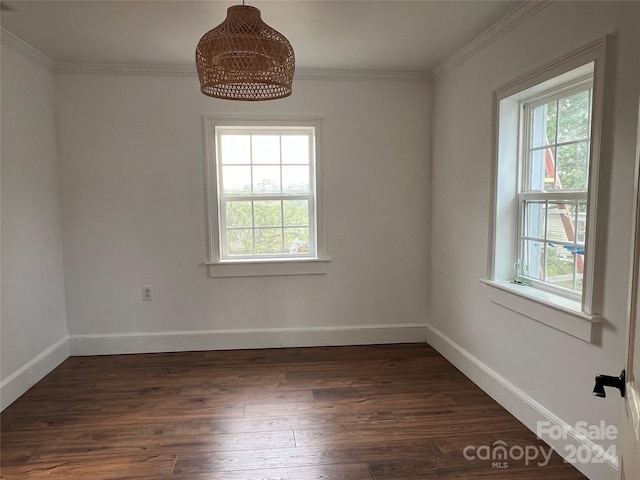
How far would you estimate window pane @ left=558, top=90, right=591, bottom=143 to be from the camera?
216cm

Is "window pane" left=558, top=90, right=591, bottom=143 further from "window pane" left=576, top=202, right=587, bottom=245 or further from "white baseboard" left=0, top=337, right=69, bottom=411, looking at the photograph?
"white baseboard" left=0, top=337, right=69, bottom=411

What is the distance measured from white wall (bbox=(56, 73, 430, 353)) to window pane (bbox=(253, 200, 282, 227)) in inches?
17.0

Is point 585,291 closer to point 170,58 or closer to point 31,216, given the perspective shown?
point 170,58

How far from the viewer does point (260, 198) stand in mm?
3678

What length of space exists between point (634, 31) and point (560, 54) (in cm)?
42

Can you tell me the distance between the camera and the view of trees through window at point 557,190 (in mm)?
2189

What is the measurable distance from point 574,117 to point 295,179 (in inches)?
84.9

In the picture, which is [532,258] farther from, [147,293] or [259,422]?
[147,293]

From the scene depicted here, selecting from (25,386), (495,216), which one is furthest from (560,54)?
(25,386)

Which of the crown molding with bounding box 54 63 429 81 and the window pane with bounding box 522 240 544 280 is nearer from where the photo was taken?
the window pane with bounding box 522 240 544 280

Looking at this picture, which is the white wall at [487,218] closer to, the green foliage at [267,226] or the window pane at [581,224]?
the window pane at [581,224]

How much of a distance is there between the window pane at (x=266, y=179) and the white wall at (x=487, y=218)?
1.37 m

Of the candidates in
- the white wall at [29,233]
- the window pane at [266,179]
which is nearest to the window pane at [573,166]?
the window pane at [266,179]

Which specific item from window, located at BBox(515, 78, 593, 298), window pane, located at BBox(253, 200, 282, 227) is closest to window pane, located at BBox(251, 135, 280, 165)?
window pane, located at BBox(253, 200, 282, 227)
